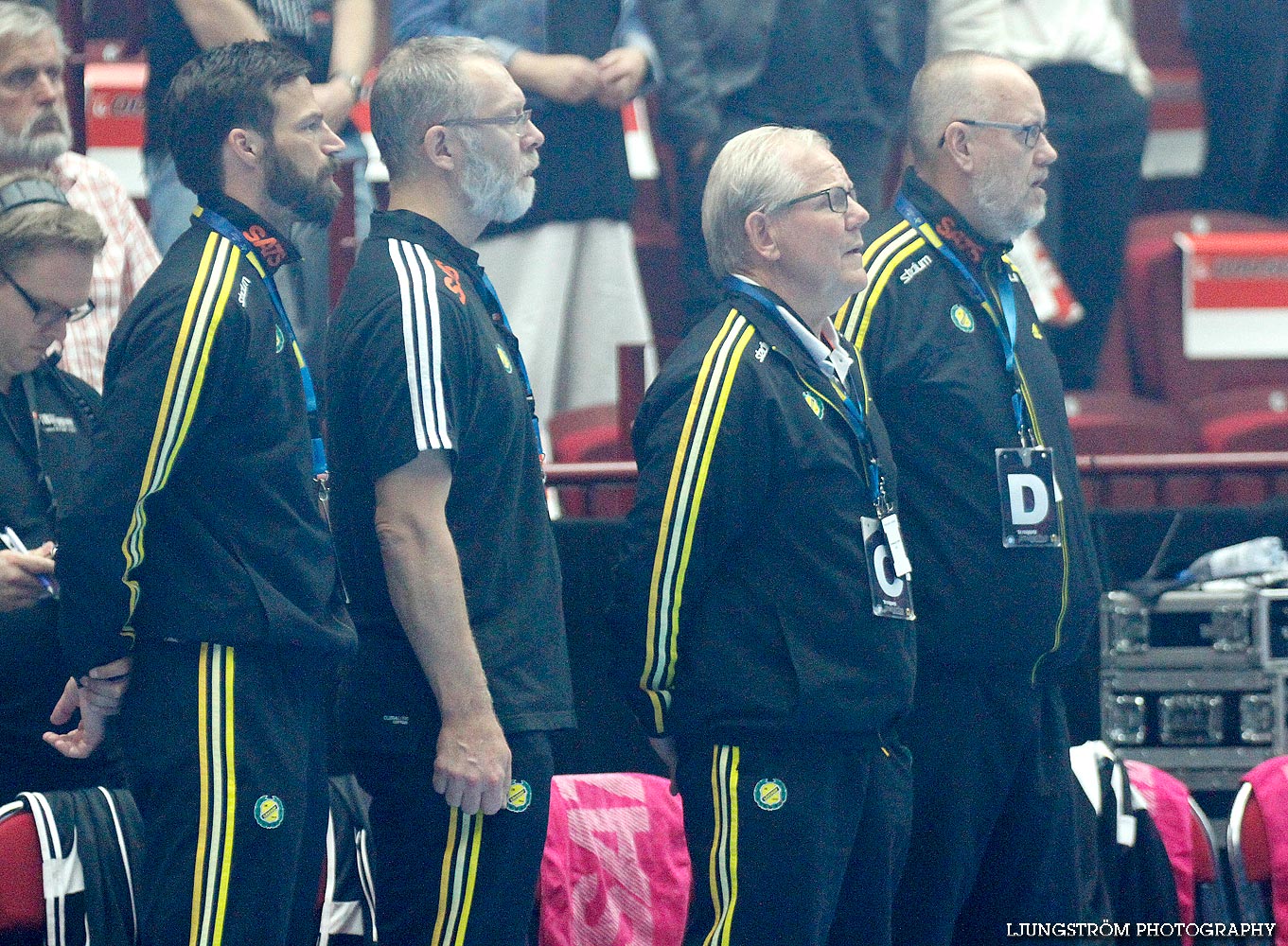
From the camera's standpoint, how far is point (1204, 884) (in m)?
3.82

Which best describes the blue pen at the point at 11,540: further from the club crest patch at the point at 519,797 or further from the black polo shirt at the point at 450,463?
the club crest patch at the point at 519,797

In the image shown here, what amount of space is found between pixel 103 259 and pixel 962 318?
1.84 meters

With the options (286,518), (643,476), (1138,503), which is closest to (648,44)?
(1138,503)

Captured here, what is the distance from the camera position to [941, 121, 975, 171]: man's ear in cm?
358

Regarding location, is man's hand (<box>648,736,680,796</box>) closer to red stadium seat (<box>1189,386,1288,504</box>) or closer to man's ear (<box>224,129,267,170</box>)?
man's ear (<box>224,129,267,170</box>)

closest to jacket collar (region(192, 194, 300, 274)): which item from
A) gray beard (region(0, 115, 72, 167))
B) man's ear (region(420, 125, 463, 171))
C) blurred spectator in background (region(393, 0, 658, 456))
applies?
man's ear (region(420, 125, 463, 171))

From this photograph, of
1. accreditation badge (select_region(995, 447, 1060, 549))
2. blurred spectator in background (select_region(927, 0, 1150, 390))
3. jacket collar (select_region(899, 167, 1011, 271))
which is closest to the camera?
accreditation badge (select_region(995, 447, 1060, 549))

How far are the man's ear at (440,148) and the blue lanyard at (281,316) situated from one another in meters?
0.33

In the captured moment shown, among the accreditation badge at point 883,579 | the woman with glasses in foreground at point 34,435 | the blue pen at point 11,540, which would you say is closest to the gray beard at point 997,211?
the accreditation badge at point 883,579

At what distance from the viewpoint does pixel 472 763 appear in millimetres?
2693

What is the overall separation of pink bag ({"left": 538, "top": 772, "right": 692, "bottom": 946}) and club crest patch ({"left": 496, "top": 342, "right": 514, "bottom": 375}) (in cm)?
101

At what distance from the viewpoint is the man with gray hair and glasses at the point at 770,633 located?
2906 millimetres

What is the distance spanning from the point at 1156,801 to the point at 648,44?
7.46ft

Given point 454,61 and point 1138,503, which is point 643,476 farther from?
point 1138,503
